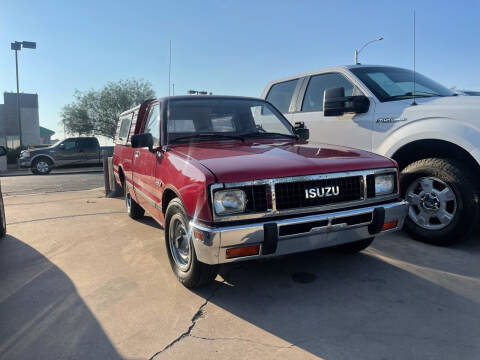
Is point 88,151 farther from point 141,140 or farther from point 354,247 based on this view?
point 354,247

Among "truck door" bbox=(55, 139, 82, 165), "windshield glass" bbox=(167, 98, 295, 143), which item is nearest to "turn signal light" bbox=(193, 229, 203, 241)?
"windshield glass" bbox=(167, 98, 295, 143)

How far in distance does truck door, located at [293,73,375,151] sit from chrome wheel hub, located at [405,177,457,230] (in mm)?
752

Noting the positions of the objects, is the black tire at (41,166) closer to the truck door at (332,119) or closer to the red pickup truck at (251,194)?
the truck door at (332,119)

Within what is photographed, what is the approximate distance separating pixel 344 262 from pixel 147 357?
215cm

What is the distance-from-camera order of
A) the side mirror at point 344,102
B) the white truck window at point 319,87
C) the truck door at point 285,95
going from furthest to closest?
the truck door at point 285,95 → the white truck window at point 319,87 → the side mirror at point 344,102

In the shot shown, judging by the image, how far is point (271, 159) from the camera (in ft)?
9.31

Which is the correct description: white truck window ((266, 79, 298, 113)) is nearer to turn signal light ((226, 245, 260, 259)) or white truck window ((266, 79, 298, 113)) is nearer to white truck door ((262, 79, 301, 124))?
white truck door ((262, 79, 301, 124))

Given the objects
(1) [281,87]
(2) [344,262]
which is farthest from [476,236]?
(1) [281,87]

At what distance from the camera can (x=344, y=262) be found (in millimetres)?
3586

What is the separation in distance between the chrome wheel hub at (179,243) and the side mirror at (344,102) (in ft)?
8.03

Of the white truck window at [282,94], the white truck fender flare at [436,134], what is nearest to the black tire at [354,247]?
the white truck fender flare at [436,134]

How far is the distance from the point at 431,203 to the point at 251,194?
7.84 ft

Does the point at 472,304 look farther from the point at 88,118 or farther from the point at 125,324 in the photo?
the point at 88,118

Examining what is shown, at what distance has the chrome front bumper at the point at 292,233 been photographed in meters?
2.47
